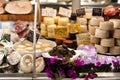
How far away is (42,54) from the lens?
2.23m

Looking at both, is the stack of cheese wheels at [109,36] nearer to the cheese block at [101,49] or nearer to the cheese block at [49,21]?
the cheese block at [101,49]

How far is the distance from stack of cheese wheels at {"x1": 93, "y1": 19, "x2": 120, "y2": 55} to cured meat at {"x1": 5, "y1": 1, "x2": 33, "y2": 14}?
893 millimetres

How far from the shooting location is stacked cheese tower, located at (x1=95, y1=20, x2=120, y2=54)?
271cm

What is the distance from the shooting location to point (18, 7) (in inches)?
125

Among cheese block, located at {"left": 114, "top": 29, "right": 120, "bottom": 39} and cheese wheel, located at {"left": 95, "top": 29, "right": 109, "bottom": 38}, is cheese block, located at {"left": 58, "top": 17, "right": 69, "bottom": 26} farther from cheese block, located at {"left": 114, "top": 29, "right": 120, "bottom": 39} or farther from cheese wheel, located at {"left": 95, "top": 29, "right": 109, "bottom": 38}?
cheese block, located at {"left": 114, "top": 29, "right": 120, "bottom": 39}

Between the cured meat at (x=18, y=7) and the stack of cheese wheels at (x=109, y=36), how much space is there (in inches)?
35.2

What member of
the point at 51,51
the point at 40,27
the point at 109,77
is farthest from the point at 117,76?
the point at 40,27

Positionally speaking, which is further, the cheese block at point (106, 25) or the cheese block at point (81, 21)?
the cheese block at point (81, 21)

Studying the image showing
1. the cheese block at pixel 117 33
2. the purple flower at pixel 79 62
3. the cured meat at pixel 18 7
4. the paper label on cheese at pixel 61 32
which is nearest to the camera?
the purple flower at pixel 79 62

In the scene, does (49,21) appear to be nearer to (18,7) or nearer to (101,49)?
(18,7)

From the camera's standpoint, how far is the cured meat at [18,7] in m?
3.14

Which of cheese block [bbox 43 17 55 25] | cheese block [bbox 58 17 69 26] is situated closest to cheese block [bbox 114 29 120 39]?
cheese block [bbox 58 17 69 26]

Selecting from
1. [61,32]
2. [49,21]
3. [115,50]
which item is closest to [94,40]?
[115,50]

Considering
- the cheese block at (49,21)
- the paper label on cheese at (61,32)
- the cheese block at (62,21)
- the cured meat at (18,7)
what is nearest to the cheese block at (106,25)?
the paper label on cheese at (61,32)
